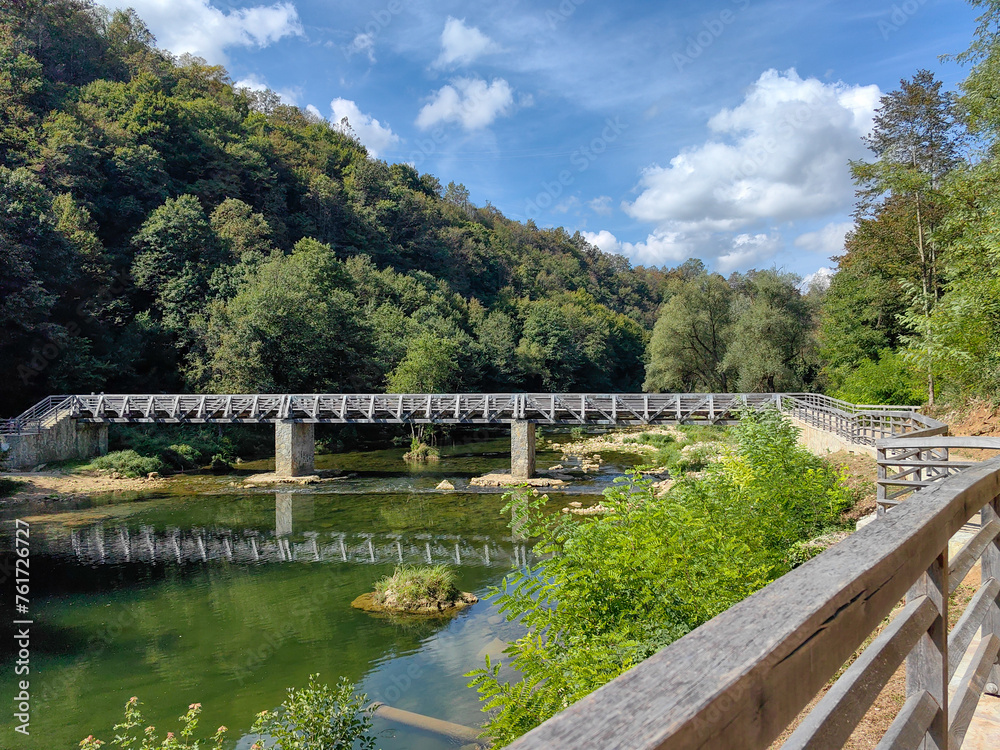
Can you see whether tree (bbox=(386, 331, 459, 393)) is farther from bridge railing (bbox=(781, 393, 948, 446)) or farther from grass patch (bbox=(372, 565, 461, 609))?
grass patch (bbox=(372, 565, 461, 609))

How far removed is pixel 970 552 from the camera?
2.02 m

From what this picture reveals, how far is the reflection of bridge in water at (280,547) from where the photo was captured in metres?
15.0

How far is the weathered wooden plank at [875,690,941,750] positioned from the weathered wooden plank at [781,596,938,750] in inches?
6.6

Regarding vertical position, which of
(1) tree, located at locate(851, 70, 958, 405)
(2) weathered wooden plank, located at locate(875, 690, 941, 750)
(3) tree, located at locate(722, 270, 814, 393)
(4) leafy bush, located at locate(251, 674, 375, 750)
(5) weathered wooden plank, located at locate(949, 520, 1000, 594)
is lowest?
(4) leafy bush, located at locate(251, 674, 375, 750)

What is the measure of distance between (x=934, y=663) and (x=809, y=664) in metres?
0.86

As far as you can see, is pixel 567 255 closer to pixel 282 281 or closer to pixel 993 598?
pixel 282 281

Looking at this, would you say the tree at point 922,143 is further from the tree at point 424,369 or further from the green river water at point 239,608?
the tree at point 424,369

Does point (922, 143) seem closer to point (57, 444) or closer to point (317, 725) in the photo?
point (317, 725)

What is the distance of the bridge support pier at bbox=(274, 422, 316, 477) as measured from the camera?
1045 inches

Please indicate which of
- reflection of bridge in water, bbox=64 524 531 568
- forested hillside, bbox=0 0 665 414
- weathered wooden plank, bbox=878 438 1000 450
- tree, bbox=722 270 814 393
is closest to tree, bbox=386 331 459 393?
forested hillside, bbox=0 0 665 414

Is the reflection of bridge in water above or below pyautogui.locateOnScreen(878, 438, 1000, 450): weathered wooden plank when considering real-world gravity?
below

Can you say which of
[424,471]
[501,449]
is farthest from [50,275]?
[501,449]

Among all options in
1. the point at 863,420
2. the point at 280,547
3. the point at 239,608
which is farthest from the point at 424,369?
the point at 239,608

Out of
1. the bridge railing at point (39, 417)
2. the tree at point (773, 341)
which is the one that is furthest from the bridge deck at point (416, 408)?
the tree at point (773, 341)
